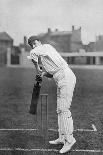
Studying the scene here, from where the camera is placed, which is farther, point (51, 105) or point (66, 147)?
point (51, 105)

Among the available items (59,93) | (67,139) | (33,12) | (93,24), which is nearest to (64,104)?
(59,93)

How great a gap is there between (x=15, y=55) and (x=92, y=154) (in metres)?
42.2

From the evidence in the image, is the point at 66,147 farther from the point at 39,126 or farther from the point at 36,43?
the point at 39,126

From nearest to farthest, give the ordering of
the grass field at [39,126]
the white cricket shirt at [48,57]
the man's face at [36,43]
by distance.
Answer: the white cricket shirt at [48,57]
the man's face at [36,43]
the grass field at [39,126]

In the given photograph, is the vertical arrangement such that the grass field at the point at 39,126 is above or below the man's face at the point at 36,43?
below

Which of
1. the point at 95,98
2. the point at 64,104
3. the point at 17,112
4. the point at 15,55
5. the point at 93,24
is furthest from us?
the point at 15,55

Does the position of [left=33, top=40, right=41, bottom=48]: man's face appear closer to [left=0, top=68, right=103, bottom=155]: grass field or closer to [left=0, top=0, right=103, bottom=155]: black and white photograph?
[left=0, top=0, right=103, bottom=155]: black and white photograph

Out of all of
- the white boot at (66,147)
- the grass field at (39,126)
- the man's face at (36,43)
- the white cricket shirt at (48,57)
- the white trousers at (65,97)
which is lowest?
the grass field at (39,126)

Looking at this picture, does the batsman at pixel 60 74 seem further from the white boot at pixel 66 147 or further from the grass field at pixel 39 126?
the grass field at pixel 39 126

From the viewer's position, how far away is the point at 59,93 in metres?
5.17

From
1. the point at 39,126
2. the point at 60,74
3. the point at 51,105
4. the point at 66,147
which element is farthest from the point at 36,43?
the point at 51,105

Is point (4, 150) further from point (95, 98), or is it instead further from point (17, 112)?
point (95, 98)

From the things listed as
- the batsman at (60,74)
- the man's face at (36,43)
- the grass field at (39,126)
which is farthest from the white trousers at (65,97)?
the man's face at (36,43)

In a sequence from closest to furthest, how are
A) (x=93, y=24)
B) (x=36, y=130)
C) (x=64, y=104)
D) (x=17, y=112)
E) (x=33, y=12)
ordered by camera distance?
(x=64, y=104) → (x=36, y=130) → (x=17, y=112) → (x=33, y=12) → (x=93, y=24)
